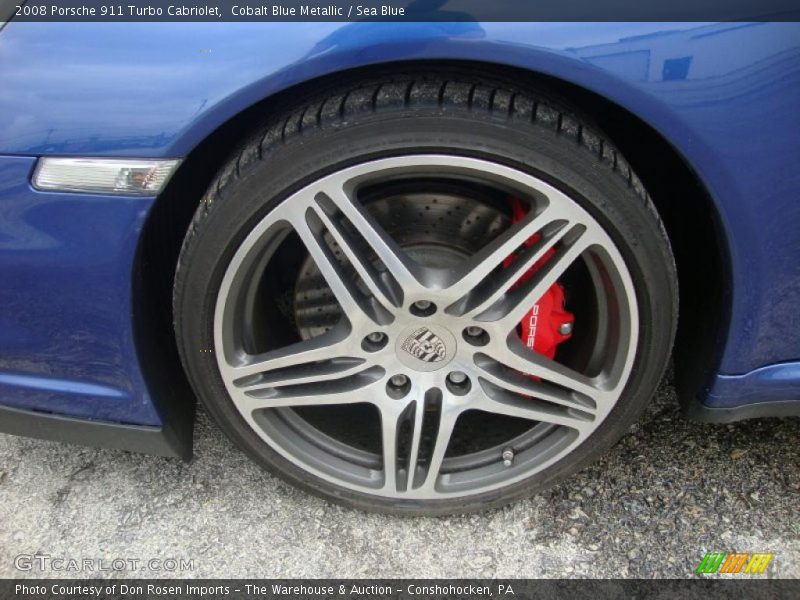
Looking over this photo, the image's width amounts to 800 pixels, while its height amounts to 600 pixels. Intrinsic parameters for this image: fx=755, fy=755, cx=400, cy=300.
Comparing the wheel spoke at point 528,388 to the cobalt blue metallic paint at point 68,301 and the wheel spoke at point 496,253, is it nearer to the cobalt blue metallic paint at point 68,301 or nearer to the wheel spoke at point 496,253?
the wheel spoke at point 496,253

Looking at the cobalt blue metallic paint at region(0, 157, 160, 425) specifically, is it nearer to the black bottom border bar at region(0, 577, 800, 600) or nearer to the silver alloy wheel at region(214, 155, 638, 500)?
the silver alloy wheel at region(214, 155, 638, 500)

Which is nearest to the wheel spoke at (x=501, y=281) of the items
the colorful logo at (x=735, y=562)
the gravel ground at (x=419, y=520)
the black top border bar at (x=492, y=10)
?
the black top border bar at (x=492, y=10)

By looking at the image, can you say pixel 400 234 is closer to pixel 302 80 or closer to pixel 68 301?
pixel 302 80

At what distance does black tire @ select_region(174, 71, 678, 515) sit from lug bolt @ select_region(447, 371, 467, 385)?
393 mm

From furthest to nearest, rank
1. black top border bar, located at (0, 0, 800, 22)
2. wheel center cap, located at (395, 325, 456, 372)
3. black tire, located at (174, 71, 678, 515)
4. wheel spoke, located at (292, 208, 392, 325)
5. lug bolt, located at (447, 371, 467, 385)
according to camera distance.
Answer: lug bolt, located at (447, 371, 467, 385)
wheel center cap, located at (395, 325, 456, 372)
wheel spoke, located at (292, 208, 392, 325)
black tire, located at (174, 71, 678, 515)
black top border bar, located at (0, 0, 800, 22)

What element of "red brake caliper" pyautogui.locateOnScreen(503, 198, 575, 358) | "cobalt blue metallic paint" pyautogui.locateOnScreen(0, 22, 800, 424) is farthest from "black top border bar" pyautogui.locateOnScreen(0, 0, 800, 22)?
"red brake caliper" pyautogui.locateOnScreen(503, 198, 575, 358)

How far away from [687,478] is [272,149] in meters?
1.29

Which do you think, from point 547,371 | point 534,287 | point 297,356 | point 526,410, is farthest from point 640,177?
point 297,356

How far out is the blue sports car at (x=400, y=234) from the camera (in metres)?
1.25

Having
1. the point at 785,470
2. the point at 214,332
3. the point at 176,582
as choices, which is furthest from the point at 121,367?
the point at 785,470

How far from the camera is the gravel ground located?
5.63ft

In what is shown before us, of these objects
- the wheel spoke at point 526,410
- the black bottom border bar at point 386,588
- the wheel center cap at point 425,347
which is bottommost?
the black bottom border bar at point 386,588

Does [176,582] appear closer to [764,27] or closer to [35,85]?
[35,85]

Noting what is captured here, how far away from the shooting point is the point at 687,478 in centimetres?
187
